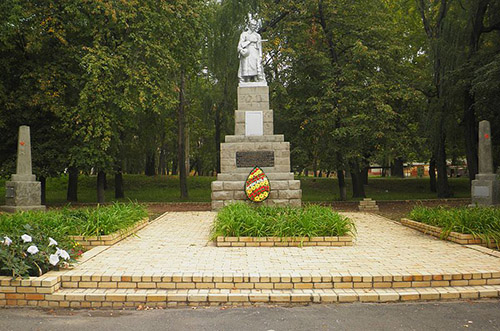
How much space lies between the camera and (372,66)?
17562mm

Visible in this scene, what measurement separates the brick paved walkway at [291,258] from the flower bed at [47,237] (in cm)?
32

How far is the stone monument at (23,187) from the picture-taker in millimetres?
12227

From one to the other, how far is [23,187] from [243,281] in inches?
398

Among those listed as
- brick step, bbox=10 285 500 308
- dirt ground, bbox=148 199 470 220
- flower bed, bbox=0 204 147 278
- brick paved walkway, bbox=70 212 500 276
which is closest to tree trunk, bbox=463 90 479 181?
dirt ground, bbox=148 199 470 220

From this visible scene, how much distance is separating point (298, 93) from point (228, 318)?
15.4m

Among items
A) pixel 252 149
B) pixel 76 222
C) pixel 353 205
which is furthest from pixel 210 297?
pixel 353 205

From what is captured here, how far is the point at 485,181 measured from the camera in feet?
40.1

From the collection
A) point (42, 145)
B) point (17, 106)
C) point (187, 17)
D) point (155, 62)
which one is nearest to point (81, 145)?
point (42, 145)

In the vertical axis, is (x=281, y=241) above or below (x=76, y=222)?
below

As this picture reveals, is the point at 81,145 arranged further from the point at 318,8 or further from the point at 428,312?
the point at 428,312

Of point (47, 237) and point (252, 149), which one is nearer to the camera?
point (47, 237)

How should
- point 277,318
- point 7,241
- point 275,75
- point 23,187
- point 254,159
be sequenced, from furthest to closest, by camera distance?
point 275,75
point 254,159
point 23,187
point 7,241
point 277,318

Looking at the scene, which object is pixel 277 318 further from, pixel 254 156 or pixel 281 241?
pixel 254 156

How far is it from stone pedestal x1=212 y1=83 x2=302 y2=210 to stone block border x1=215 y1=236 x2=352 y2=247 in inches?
204
